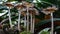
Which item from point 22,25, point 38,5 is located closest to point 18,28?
point 22,25

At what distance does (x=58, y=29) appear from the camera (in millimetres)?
908

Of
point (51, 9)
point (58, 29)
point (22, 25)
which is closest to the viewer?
point (51, 9)

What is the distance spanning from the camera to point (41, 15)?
3.57 feet

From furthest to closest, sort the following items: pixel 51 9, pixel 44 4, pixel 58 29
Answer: pixel 44 4 < pixel 58 29 < pixel 51 9

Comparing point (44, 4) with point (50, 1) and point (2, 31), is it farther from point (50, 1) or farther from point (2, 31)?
point (2, 31)

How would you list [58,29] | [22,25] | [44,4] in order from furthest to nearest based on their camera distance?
[44,4] → [22,25] → [58,29]

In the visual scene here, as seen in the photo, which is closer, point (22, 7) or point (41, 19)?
point (22, 7)

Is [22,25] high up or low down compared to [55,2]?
down

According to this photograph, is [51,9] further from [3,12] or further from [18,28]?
[3,12]

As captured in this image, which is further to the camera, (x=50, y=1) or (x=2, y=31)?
(x=50, y=1)

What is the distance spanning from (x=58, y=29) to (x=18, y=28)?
0.73 ft

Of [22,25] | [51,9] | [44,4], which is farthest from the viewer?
[44,4]

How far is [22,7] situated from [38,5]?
0.33m

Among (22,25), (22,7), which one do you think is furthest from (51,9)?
(22,25)
